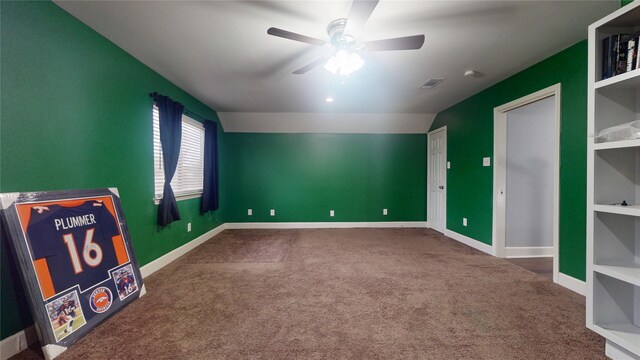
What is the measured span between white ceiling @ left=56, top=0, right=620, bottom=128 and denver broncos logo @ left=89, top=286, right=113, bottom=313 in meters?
2.24

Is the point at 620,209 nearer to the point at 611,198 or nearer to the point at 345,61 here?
the point at 611,198

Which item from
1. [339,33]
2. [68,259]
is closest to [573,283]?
[339,33]

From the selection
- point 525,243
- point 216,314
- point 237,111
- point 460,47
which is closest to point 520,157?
point 525,243

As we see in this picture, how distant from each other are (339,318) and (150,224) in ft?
8.13

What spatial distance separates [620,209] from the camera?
1.38 metres

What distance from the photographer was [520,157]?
10.9 ft

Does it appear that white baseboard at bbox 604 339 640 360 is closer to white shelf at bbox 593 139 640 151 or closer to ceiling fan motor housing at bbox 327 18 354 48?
white shelf at bbox 593 139 640 151

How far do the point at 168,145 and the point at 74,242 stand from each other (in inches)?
61.8

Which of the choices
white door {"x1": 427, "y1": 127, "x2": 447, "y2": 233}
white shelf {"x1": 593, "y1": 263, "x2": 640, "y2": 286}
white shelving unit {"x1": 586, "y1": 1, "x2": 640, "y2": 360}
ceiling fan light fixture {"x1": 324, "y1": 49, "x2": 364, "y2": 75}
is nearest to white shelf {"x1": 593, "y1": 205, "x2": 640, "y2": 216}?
white shelving unit {"x1": 586, "y1": 1, "x2": 640, "y2": 360}

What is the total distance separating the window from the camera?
295 centimetres

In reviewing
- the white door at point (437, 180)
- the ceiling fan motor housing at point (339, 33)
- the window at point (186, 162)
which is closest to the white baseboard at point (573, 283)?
the white door at point (437, 180)

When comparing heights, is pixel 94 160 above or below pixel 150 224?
above

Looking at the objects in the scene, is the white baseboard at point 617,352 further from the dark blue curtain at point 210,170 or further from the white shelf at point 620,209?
the dark blue curtain at point 210,170

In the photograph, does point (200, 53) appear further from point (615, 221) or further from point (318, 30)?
point (615, 221)
